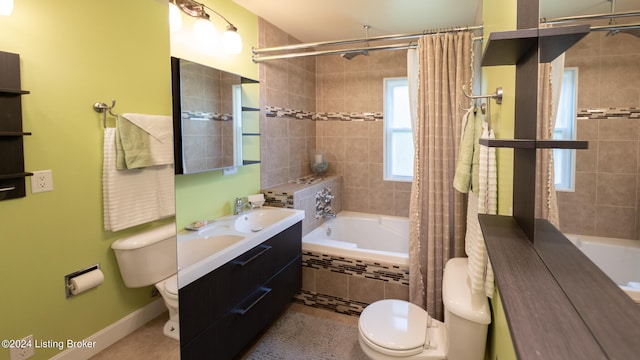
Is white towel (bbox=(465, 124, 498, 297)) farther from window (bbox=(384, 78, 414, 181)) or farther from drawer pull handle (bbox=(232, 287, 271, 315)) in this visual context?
window (bbox=(384, 78, 414, 181))

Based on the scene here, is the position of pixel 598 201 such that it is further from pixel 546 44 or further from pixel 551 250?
pixel 546 44

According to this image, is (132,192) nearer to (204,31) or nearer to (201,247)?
(201,247)

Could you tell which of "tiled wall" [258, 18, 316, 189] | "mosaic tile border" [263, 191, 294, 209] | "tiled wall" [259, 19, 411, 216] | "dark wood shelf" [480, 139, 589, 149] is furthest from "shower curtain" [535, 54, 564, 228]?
"tiled wall" [259, 19, 411, 216]

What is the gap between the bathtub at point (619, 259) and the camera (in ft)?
1.76

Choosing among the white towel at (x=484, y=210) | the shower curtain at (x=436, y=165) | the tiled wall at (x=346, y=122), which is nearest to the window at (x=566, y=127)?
the white towel at (x=484, y=210)

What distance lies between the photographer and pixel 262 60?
2824 mm

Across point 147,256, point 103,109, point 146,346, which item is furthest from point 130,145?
point 146,346

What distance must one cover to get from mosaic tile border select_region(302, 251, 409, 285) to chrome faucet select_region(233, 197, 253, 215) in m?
0.68

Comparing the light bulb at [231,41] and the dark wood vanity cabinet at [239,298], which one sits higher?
the light bulb at [231,41]

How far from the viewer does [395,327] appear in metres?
1.87

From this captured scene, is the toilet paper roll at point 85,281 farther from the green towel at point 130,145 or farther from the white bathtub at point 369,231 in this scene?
the white bathtub at point 369,231

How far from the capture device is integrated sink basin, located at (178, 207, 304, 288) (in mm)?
1554

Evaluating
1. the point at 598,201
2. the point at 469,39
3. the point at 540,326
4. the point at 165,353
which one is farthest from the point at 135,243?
the point at 469,39

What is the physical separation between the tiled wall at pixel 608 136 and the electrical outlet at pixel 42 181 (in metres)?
1.17
